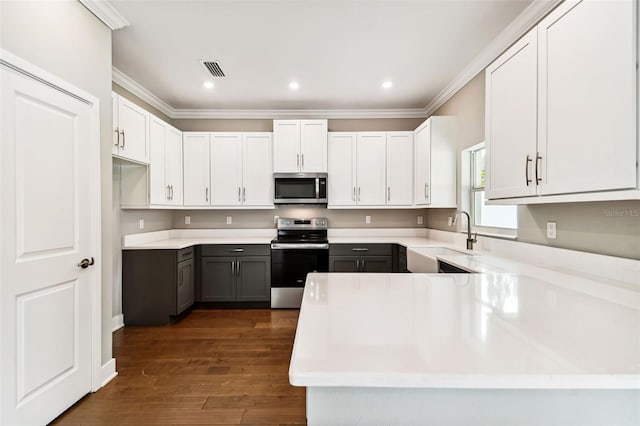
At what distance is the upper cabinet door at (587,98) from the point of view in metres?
1.14

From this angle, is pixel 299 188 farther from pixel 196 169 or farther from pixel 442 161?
pixel 442 161

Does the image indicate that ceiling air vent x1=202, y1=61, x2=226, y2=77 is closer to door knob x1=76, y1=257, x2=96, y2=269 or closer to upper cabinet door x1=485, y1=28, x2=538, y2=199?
door knob x1=76, y1=257, x2=96, y2=269

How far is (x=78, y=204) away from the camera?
191 cm

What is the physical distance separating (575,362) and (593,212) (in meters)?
1.49

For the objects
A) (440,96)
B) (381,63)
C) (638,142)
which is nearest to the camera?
(638,142)

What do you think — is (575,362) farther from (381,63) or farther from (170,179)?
(170,179)

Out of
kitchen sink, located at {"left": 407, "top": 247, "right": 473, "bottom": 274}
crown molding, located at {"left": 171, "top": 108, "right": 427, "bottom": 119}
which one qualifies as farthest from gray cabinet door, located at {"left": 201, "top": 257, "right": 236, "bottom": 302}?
kitchen sink, located at {"left": 407, "top": 247, "right": 473, "bottom": 274}

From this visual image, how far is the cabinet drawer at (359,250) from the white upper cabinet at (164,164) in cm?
211

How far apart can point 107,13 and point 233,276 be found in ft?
9.26

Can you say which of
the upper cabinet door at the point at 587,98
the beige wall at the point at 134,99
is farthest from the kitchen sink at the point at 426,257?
the beige wall at the point at 134,99

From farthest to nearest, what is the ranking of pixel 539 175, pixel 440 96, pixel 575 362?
pixel 440 96 → pixel 539 175 → pixel 575 362

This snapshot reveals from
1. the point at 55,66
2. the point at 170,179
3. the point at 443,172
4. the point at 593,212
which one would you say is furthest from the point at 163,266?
the point at 593,212

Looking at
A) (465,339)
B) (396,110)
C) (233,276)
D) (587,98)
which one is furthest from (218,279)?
(587,98)

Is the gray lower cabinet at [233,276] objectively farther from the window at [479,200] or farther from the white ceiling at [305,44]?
the window at [479,200]
